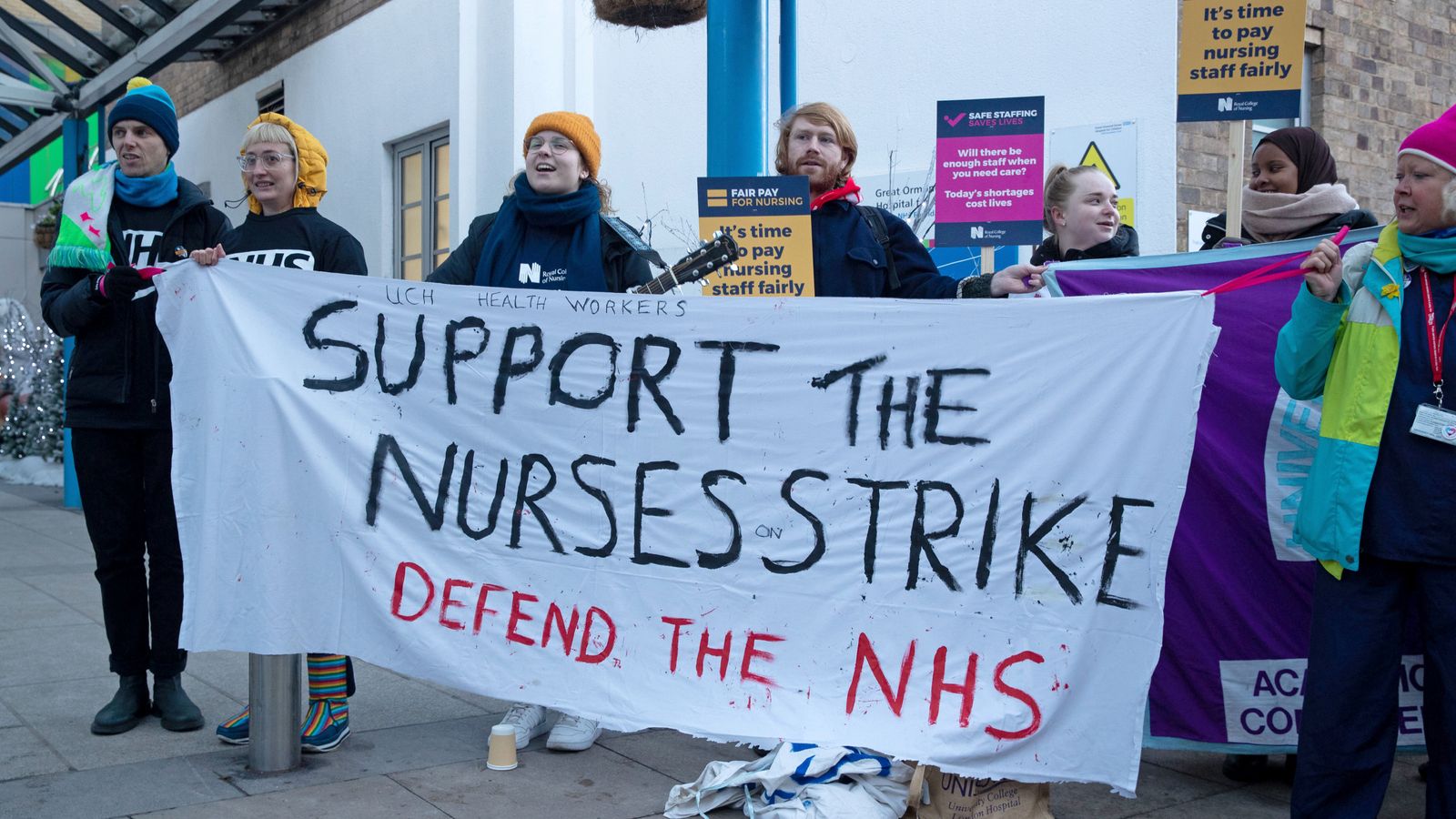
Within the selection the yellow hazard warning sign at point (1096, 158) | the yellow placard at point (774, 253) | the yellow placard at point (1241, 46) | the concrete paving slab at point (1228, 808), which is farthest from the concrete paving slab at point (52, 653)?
the yellow hazard warning sign at point (1096, 158)

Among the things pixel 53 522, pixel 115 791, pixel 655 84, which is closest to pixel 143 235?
pixel 115 791

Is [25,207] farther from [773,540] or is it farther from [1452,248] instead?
[1452,248]

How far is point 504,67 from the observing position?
351 inches

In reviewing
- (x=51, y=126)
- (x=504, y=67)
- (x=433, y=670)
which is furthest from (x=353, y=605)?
(x=51, y=126)

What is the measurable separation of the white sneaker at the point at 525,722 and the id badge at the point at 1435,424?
2.56m

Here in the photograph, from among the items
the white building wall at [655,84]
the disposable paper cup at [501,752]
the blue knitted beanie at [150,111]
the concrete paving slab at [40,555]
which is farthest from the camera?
the concrete paving slab at [40,555]

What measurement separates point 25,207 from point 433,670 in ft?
57.7

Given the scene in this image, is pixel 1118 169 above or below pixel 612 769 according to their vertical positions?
above

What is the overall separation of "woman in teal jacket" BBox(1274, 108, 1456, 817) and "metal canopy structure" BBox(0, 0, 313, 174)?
8408mm

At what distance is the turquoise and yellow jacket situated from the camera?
2873mm

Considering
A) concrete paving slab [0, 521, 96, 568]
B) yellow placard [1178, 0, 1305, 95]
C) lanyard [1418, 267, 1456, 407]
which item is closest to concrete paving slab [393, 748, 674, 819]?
lanyard [1418, 267, 1456, 407]

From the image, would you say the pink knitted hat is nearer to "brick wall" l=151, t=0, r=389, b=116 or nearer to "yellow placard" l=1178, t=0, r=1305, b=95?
"yellow placard" l=1178, t=0, r=1305, b=95

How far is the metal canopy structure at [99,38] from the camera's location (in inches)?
373

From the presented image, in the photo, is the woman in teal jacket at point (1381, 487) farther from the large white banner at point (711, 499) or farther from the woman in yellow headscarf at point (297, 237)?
the woman in yellow headscarf at point (297, 237)
